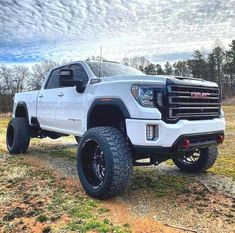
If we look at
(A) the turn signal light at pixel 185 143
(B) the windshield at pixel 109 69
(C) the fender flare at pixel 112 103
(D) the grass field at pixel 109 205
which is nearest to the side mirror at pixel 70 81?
(B) the windshield at pixel 109 69

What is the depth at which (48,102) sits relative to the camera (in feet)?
25.9

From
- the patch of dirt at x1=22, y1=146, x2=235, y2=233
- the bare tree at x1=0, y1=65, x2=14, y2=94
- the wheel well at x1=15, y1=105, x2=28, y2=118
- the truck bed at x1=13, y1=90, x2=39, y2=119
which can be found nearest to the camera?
the patch of dirt at x1=22, y1=146, x2=235, y2=233

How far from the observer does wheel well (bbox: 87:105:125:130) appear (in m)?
5.58

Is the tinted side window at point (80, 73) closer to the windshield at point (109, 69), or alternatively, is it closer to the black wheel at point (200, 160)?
the windshield at point (109, 69)

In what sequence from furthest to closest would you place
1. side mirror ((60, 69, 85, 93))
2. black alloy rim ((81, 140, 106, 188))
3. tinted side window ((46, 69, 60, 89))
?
tinted side window ((46, 69, 60, 89)) → side mirror ((60, 69, 85, 93)) → black alloy rim ((81, 140, 106, 188))

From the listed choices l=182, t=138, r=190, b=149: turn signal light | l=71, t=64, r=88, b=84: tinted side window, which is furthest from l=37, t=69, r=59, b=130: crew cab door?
l=182, t=138, r=190, b=149: turn signal light

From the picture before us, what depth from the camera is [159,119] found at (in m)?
4.88

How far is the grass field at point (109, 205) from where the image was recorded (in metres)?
4.39

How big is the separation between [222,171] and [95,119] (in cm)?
282

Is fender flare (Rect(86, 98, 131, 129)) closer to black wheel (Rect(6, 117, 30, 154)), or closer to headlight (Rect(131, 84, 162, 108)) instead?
headlight (Rect(131, 84, 162, 108))

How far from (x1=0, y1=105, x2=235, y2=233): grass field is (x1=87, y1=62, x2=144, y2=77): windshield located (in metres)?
1.98

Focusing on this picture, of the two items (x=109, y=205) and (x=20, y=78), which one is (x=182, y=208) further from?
(x=20, y=78)

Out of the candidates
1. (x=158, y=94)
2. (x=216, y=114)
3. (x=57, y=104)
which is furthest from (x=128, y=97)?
(x=57, y=104)

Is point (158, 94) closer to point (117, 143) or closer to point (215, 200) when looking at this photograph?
point (117, 143)
